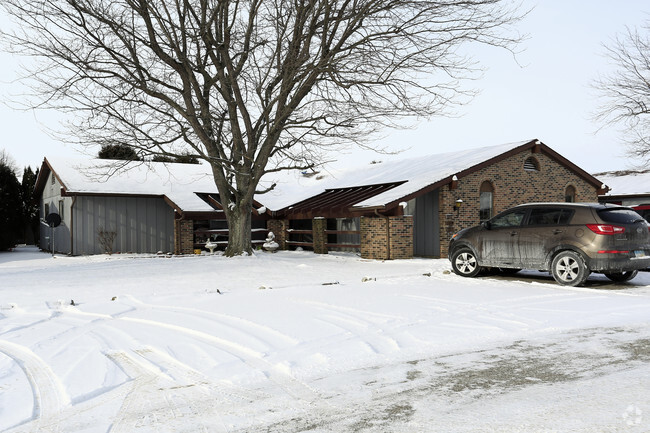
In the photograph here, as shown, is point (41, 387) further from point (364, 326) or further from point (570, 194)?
point (570, 194)

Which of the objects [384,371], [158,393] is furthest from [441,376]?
[158,393]

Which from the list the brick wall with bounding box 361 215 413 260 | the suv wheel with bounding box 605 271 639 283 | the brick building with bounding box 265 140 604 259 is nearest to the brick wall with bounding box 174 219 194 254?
the brick building with bounding box 265 140 604 259

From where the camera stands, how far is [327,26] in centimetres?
1755

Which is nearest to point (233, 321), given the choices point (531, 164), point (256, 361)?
point (256, 361)

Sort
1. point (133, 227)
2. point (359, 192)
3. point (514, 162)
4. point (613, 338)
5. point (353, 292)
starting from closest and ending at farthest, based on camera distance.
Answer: point (613, 338)
point (353, 292)
point (514, 162)
point (359, 192)
point (133, 227)

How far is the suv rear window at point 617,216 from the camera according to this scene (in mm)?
11150

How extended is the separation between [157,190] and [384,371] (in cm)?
2425

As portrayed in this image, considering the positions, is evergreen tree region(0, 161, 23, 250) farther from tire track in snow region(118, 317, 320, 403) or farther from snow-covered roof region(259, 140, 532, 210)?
tire track in snow region(118, 317, 320, 403)

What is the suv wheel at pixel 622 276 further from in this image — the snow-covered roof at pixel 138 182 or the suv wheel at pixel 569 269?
the snow-covered roof at pixel 138 182

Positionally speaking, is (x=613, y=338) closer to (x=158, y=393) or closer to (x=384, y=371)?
(x=384, y=371)

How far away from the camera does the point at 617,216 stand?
11.3 meters

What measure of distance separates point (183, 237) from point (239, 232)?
6639 mm

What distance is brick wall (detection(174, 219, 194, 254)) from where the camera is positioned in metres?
26.0

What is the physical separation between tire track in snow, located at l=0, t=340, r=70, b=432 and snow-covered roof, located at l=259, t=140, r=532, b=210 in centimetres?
1497
